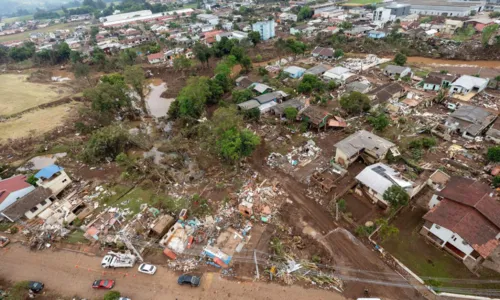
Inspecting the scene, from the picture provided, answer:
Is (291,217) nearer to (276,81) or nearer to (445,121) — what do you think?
(445,121)

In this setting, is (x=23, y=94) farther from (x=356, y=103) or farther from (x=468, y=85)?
(x=468, y=85)

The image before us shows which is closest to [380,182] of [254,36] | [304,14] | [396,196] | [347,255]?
[396,196]

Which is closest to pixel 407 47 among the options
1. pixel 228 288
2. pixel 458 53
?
pixel 458 53

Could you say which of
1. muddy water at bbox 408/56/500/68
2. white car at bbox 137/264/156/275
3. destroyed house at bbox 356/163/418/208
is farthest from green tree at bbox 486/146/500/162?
muddy water at bbox 408/56/500/68

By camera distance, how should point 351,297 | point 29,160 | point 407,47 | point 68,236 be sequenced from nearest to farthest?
point 351,297 → point 68,236 → point 29,160 → point 407,47

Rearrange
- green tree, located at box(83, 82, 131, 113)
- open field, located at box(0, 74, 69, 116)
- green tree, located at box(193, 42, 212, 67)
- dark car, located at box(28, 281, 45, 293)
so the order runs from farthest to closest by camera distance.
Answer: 1. green tree, located at box(193, 42, 212, 67)
2. open field, located at box(0, 74, 69, 116)
3. green tree, located at box(83, 82, 131, 113)
4. dark car, located at box(28, 281, 45, 293)

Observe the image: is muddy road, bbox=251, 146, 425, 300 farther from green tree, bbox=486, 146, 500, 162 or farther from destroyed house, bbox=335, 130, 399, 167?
green tree, bbox=486, 146, 500, 162
